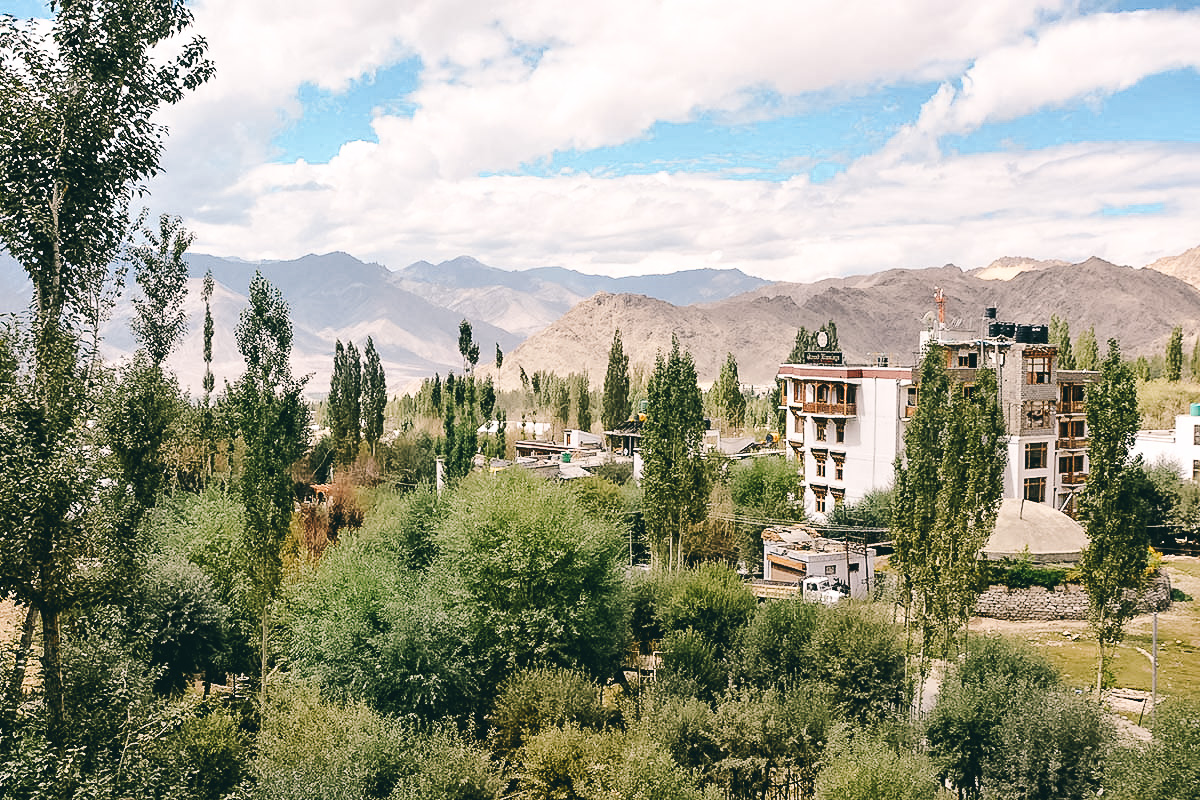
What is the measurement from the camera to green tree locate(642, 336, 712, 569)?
36.3 metres

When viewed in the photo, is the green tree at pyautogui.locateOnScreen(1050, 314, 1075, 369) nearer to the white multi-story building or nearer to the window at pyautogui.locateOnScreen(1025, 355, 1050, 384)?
the white multi-story building

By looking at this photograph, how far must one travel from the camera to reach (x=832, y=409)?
54594mm

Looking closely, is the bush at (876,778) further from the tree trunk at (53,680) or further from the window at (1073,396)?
the window at (1073,396)

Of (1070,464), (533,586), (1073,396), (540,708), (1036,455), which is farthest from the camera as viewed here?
(1073,396)

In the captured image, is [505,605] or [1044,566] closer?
[505,605]

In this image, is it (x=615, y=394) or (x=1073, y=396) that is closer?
(x=1073, y=396)

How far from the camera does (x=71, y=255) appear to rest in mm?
13125

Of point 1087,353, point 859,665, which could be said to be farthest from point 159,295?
point 1087,353

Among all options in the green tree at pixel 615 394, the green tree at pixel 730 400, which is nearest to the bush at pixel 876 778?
the green tree at pixel 615 394

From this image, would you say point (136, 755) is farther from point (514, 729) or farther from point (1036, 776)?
point (1036, 776)

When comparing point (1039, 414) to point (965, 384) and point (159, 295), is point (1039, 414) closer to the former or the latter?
point (965, 384)

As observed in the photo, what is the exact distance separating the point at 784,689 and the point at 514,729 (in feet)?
28.5

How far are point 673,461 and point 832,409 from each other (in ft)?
70.5

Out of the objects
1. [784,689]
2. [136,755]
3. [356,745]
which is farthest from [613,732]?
[136,755]
